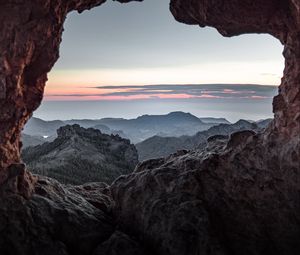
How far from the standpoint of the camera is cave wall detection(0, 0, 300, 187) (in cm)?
2553

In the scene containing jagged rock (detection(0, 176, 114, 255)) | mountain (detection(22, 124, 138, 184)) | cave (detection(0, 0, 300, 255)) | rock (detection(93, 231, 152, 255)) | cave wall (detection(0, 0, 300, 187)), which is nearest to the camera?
jagged rock (detection(0, 176, 114, 255))

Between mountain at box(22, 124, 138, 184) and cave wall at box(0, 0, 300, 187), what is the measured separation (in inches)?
2196

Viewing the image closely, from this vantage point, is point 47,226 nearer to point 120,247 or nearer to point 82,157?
point 120,247

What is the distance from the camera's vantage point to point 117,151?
384 ft

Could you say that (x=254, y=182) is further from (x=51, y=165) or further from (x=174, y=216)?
(x=51, y=165)

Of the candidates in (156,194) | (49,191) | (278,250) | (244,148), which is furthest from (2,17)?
(278,250)

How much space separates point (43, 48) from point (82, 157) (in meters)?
78.4

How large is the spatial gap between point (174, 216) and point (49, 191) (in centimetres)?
784

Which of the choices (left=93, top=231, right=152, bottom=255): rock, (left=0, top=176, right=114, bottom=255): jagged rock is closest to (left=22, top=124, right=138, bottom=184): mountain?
(left=0, top=176, right=114, bottom=255): jagged rock

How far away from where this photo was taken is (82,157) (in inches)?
4136

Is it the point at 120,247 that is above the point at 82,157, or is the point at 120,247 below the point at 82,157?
above

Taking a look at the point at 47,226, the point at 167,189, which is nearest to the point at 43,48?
the point at 47,226

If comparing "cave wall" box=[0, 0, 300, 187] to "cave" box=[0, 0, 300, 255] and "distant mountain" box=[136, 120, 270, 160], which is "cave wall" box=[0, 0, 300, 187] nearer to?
"cave" box=[0, 0, 300, 255]

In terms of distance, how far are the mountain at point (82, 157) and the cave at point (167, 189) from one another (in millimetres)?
56106
